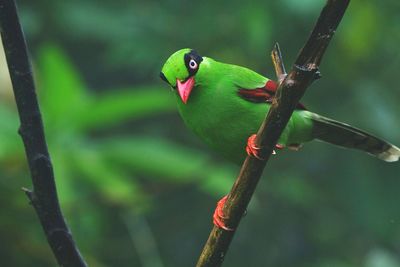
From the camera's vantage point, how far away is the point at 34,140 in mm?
2449

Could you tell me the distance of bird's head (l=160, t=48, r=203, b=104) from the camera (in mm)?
2951

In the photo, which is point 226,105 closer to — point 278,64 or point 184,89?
point 184,89

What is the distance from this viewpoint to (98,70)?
318 inches

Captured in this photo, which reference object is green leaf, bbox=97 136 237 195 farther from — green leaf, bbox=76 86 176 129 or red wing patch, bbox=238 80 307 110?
red wing patch, bbox=238 80 307 110

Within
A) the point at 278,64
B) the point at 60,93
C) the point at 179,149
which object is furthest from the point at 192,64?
the point at 179,149

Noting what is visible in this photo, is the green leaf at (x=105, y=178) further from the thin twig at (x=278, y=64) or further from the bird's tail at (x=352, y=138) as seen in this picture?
the thin twig at (x=278, y=64)

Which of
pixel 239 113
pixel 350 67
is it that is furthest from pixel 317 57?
pixel 350 67

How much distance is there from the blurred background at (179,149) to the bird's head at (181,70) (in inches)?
42.5

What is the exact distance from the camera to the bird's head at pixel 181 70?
295cm

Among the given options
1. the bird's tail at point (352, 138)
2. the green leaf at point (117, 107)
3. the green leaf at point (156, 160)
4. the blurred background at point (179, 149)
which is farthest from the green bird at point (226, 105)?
the green leaf at point (117, 107)

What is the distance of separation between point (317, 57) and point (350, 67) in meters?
4.21

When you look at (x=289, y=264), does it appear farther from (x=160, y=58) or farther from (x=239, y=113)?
(x=239, y=113)

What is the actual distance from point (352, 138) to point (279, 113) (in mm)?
1294

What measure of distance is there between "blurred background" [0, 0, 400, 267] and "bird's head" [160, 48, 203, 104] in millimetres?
1080
